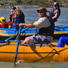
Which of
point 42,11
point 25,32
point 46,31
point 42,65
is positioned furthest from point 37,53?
point 25,32

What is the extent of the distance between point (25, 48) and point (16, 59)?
40cm

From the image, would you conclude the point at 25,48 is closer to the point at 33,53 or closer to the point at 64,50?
the point at 33,53

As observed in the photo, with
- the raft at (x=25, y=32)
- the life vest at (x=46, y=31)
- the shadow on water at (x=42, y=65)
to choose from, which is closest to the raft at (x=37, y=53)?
the shadow on water at (x=42, y=65)

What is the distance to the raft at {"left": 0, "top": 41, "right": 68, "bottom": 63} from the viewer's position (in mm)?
7547

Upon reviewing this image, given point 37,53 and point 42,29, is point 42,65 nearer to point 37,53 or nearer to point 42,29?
point 37,53

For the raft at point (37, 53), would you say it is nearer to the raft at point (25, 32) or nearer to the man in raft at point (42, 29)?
A: the man in raft at point (42, 29)

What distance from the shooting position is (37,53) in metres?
7.55

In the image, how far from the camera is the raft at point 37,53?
24.8 feet

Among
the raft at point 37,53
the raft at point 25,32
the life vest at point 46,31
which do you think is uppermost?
the life vest at point 46,31

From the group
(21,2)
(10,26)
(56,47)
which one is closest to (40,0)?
(21,2)

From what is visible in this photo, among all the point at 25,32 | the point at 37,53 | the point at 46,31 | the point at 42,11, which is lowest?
the point at 25,32

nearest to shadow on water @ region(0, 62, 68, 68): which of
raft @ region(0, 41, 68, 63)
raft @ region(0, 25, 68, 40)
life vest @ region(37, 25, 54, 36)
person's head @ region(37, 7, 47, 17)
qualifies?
raft @ region(0, 41, 68, 63)

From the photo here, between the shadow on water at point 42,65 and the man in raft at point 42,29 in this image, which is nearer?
the man in raft at point 42,29

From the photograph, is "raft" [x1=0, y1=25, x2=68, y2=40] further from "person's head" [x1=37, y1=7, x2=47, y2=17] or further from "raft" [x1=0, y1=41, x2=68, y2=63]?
"person's head" [x1=37, y1=7, x2=47, y2=17]
